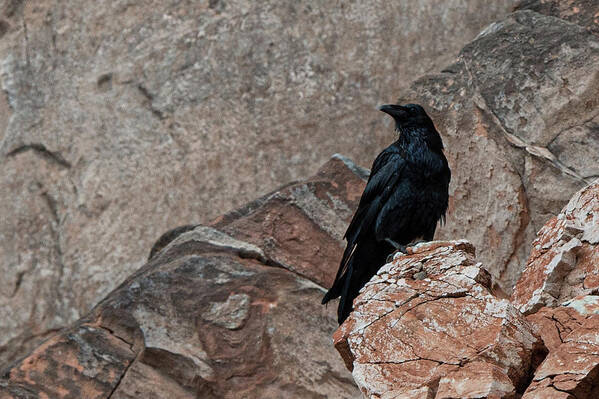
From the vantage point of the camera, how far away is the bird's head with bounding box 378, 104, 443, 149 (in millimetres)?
6609

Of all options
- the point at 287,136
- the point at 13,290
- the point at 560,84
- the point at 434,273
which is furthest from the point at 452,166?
the point at 13,290

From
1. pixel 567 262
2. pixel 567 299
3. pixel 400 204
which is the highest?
pixel 400 204

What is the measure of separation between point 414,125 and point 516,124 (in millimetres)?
1234

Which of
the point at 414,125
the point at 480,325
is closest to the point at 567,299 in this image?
the point at 480,325

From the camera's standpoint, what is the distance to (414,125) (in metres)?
6.69

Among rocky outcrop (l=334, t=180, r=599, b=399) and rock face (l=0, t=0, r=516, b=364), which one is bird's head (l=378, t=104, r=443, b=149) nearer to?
rocky outcrop (l=334, t=180, r=599, b=399)

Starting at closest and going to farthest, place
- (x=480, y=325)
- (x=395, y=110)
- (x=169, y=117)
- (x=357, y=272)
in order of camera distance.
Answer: (x=480, y=325) < (x=357, y=272) < (x=395, y=110) < (x=169, y=117)

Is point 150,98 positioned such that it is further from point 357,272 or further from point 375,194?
point 357,272

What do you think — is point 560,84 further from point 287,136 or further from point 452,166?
point 287,136

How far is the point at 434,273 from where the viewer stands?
5.14 m

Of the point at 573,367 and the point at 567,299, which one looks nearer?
the point at 573,367

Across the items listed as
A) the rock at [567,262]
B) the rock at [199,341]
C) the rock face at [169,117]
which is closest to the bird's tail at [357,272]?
the rock at [199,341]

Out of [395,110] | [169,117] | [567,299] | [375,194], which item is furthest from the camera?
[169,117]

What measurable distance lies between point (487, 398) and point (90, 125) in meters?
6.55
